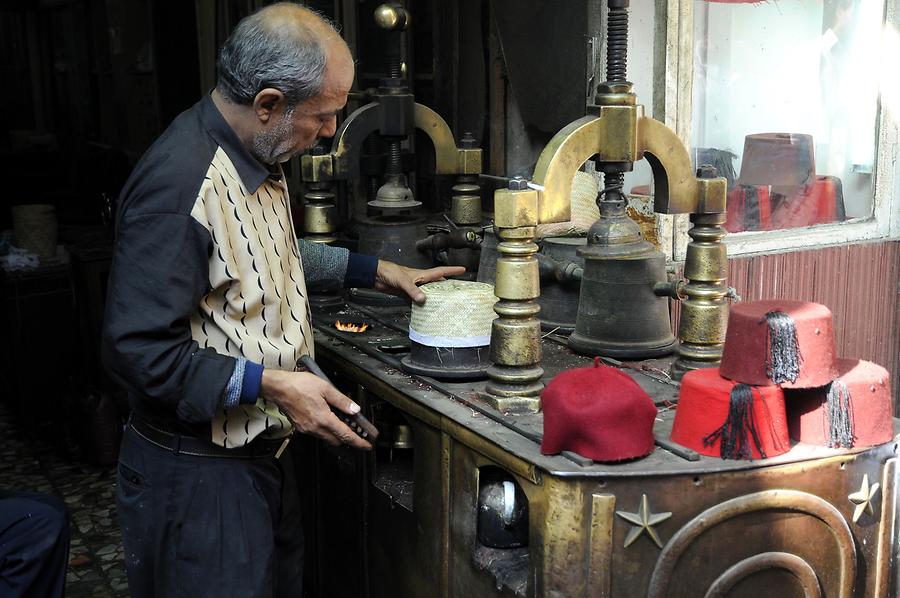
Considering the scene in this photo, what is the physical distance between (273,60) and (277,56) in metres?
0.01

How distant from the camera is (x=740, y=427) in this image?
1946 millimetres

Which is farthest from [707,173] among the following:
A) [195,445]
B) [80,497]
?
[80,497]

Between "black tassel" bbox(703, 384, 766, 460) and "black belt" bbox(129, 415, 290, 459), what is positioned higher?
"black tassel" bbox(703, 384, 766, 460)

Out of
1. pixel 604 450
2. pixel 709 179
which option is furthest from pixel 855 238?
pixel 604 450

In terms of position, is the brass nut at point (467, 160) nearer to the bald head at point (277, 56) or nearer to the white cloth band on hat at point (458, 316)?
the white cloth band on hat at point (458, 316)

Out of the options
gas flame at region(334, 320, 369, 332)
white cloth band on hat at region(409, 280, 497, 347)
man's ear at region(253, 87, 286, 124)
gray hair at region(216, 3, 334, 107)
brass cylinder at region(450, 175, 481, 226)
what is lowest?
gas flame at region(334, 320, 369, 332)

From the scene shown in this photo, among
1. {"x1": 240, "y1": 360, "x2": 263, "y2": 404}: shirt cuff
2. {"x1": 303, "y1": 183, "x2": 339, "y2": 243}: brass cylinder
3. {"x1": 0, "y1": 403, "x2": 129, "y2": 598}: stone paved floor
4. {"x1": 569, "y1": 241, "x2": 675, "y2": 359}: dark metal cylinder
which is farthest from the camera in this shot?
{"x1": 0, "y1": 403, "x2": 129, "y2": 598}: stone paved floor

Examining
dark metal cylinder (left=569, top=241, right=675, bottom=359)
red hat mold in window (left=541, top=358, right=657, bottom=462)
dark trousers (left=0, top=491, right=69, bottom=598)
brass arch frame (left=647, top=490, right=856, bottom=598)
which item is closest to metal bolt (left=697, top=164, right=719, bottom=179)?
dark metal cylinder (left=569, top=241, right=675, bottom=359)

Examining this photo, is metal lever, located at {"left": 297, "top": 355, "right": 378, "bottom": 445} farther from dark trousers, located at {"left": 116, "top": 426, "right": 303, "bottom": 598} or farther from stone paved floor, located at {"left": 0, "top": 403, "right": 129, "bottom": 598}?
stone paved floor, located at {"left": 0, "top": 403, "right": 129, "bottom": 598}

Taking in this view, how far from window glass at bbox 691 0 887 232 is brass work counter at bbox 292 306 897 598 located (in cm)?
136

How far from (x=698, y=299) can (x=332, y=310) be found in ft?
4.33

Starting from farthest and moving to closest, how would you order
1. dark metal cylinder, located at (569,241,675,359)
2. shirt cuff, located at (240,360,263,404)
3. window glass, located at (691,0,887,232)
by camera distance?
window glass, located at (691,0,887,232) < dark metal cylinder, located at (569,241,675,359) < shirt cuff, located at (240,360,263,404)

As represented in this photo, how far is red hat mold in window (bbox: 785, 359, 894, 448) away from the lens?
1.97 metres

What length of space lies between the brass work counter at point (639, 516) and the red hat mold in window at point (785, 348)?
16cm
